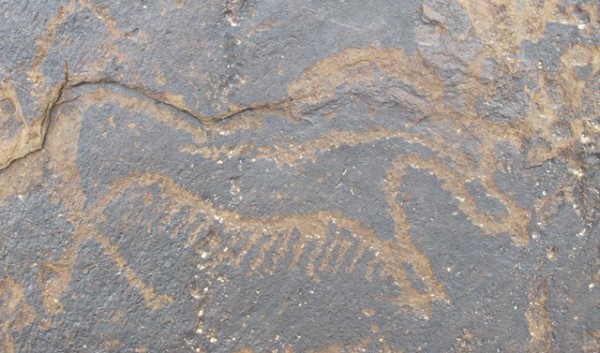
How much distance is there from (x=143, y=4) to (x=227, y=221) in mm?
452

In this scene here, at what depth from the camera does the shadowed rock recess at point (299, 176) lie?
138 cm

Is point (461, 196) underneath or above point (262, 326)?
above

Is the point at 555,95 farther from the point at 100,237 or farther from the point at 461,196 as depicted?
the point at 100,237

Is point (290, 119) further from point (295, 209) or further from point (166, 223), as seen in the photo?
point (166, 223)

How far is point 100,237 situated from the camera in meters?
1.40

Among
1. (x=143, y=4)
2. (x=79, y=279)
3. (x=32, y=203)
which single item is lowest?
(x=79, y=279)

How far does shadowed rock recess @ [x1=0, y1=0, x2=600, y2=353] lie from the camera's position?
1.38 metres

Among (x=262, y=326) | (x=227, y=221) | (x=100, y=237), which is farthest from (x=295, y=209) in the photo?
(x=100, y=237)

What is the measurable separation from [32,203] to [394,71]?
2.44 ft

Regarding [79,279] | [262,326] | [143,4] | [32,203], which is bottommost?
[262,326]

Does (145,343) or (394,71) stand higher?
(394,71)

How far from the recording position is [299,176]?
4.58 ft

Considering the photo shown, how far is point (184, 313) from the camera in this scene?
4.61ft

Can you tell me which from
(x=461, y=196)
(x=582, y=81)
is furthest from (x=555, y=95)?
(x=461, y=196)
